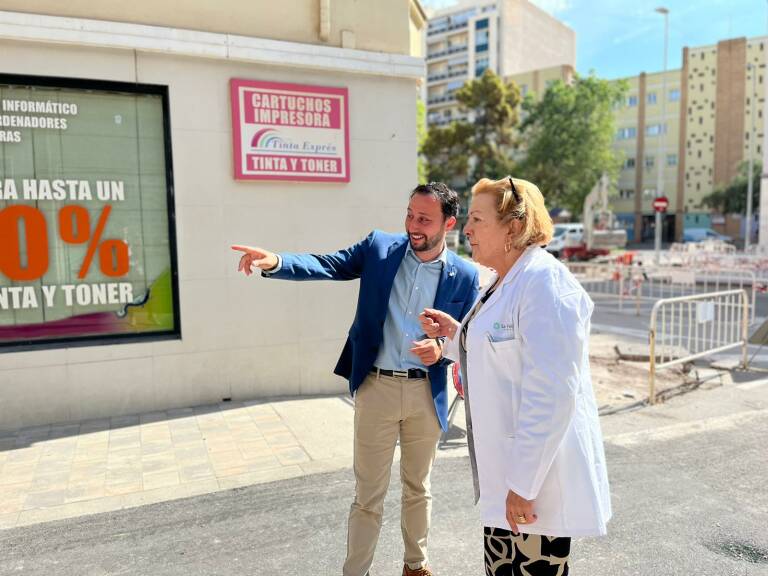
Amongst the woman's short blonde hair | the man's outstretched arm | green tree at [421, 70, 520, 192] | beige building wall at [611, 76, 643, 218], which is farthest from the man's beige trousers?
beige building wall at [611, 76, 643, 218]

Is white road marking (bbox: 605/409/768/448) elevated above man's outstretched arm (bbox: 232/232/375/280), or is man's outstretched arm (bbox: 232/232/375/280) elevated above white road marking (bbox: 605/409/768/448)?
man's outstretched arm (bbox: 232/232/375/280)

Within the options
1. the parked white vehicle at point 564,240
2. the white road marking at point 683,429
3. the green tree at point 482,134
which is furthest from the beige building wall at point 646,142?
the white road marking at point 683,429

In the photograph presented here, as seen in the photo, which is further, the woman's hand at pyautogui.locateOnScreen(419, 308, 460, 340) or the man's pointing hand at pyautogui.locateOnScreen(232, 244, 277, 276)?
the man's pointing hand at pyautogui.locateOnScreen(232, 244, 277, 276)

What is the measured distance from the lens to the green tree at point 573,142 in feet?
144

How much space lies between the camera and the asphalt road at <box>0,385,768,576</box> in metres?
3.29

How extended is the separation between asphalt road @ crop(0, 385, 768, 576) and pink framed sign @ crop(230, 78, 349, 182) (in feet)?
10.9

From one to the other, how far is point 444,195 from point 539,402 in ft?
4.36

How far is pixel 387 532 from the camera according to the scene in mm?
3674

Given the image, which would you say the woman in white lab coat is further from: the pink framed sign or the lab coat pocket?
the pink framed sign

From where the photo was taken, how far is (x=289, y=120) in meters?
6.38

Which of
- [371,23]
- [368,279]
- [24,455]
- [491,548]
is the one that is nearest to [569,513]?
[491,548]

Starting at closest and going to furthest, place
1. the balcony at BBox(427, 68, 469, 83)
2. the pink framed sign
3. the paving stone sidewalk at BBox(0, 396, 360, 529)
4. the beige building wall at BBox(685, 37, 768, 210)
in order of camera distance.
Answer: the paving stone sidewalk at BBox(0, 396, 360, 529) → the pink framed sign → the beige building wall at BBox(685, 37, 768, 210) → the balcony at BBox(427, 68, 469, 83)

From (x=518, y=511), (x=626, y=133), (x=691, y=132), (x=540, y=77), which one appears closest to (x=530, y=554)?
(x=518, y=511)

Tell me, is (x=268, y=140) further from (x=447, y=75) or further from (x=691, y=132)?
(x=447, y=75)
